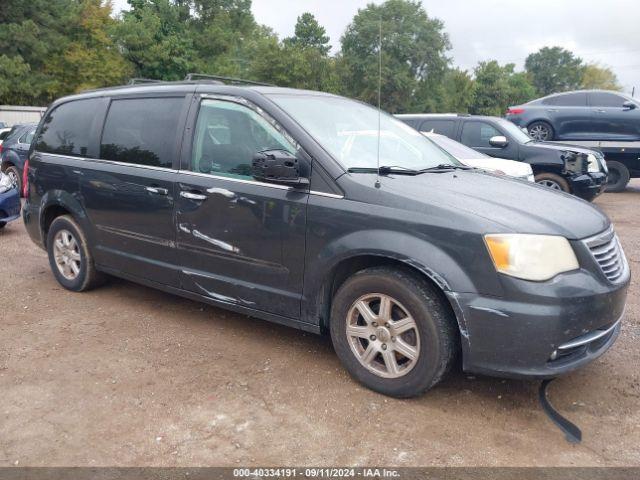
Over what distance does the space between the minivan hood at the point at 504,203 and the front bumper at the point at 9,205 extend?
637 centimetres

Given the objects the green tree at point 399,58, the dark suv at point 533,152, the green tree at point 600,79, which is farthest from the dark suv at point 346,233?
the green tree at point 600,79

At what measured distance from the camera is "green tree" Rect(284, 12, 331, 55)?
190 ft

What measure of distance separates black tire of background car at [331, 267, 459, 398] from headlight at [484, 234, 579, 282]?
0.40m

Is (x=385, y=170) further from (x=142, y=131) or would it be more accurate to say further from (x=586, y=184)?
(x=586, y=184)

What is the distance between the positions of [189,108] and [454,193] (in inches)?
81.0

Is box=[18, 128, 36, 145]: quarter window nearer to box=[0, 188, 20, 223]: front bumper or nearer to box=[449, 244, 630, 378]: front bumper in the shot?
box=[0, 188, 20, 223]: front bumper

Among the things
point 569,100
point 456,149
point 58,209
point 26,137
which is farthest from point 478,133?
point 26,137

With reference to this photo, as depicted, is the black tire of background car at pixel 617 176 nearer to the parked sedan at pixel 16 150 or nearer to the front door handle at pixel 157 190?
the front door handle at pixel 157 190

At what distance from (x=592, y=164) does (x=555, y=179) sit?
2.43 feet

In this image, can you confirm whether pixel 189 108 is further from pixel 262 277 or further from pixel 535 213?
pixel 535 213

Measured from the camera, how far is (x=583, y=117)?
1335 cm

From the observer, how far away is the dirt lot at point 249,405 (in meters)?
2.90

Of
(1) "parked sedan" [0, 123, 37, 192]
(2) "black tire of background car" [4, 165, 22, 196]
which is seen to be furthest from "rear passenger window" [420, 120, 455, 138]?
(2) "black tire of background car" [4, 165, 22, 196]

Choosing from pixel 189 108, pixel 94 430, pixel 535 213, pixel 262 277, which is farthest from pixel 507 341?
pixel 189 108
